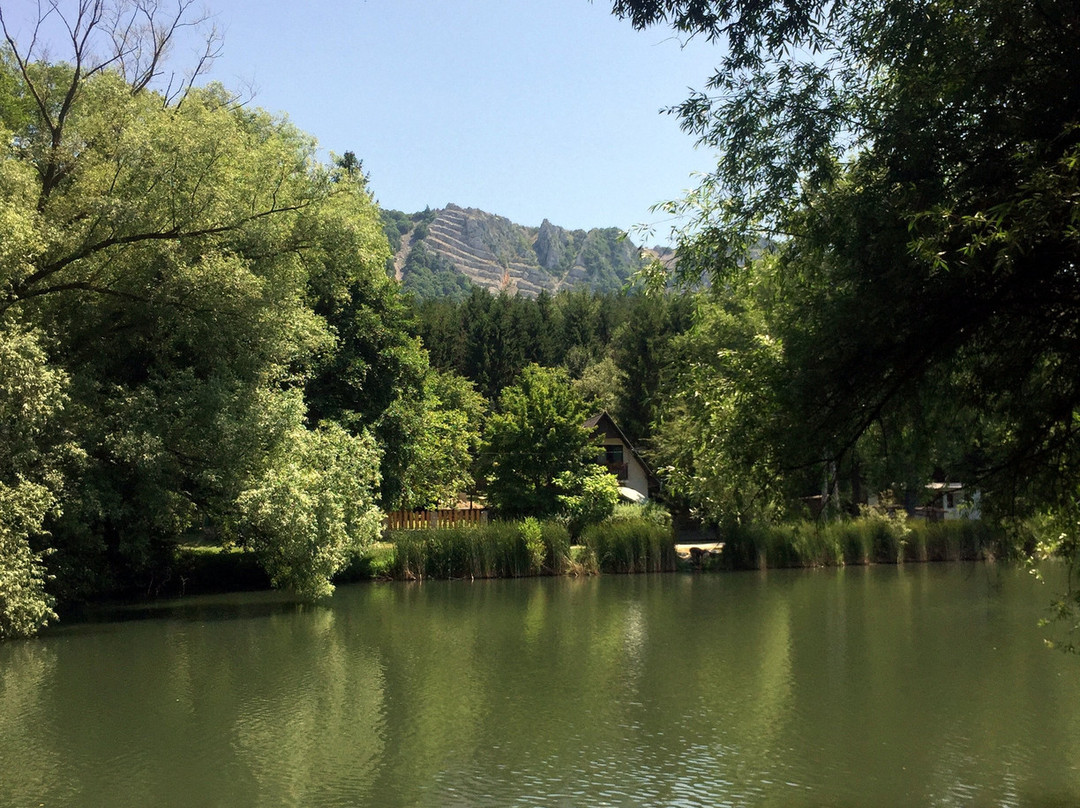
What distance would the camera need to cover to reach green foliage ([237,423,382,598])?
69.1 ft

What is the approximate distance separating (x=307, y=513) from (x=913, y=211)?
16.9m

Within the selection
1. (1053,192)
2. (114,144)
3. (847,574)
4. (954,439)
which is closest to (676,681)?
(954,439)

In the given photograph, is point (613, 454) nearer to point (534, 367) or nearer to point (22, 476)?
point (534, 367)

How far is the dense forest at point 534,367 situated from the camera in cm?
690

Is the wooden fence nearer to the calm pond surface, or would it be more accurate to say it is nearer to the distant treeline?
the calm pond surface

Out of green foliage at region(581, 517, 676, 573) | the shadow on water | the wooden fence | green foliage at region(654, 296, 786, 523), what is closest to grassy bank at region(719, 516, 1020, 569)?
green foliage at region(581, 517, 676, 573)

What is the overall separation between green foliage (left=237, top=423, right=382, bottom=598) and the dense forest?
0.24 feet

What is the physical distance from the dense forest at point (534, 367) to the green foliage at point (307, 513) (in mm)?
74

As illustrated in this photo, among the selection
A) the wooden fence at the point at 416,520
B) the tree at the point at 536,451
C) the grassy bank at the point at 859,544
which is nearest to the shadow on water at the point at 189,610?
the wooden fence at the point at 416,520

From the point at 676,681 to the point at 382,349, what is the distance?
1987cm

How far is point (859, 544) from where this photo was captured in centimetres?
3297

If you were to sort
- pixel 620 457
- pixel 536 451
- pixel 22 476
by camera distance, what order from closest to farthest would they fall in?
pixel 22 476
pixel 536 451
pixel 620 457

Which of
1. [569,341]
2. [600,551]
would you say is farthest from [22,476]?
[569,341]

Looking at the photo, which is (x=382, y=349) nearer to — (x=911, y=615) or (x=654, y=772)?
(x=911, y=615)
